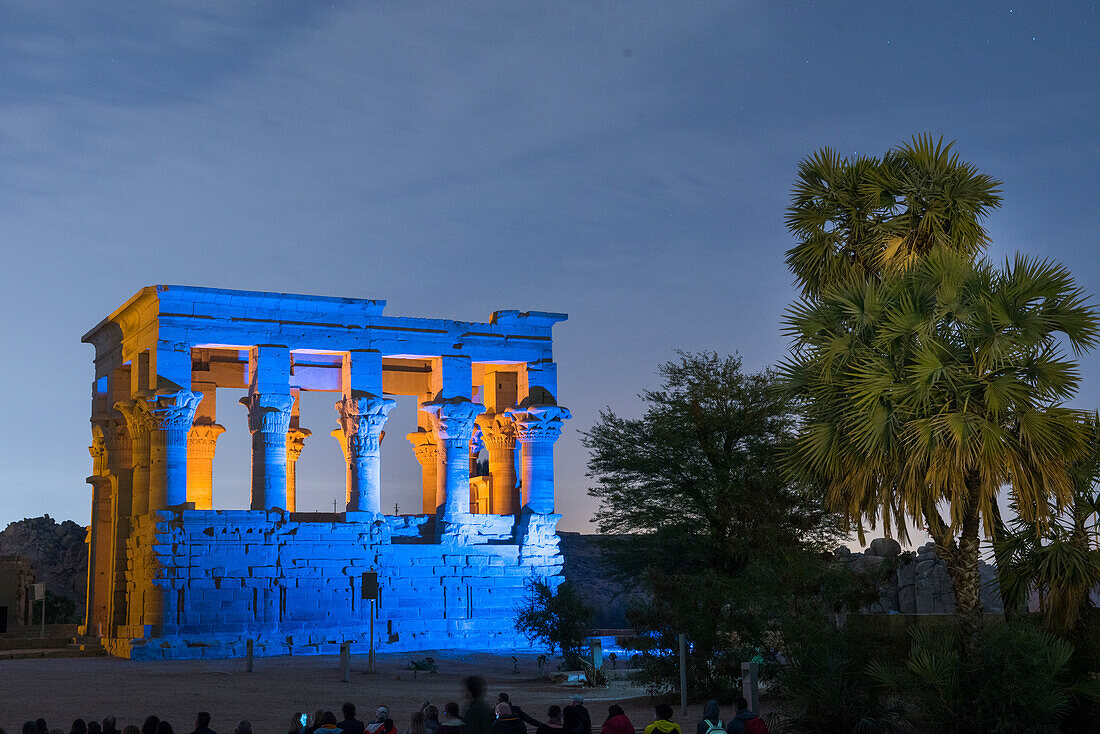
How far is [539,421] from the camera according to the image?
41156 millimetres

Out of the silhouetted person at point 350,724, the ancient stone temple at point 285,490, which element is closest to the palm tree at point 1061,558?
the silhouetted person at point 350,724

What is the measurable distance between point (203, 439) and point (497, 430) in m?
9.69

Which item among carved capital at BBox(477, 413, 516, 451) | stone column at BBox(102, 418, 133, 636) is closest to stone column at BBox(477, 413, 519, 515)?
carved capital at BBox(477, 413, 516, 451)

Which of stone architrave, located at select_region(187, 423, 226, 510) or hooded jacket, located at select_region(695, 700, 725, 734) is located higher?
stone architrave, located at select_region(187, 423, 226, 510)

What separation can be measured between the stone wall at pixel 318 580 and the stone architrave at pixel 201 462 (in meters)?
4.23

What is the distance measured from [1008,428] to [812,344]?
10.8 ft

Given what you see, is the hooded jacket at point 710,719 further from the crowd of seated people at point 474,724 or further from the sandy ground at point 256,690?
the sandy ground at point 256,690

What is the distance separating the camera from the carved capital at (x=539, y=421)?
4106 centimetres

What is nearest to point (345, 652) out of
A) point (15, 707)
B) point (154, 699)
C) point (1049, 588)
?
point (154, 699)

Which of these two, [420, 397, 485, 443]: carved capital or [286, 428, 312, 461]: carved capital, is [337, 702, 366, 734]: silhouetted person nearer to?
[420, 397, 485, 443]: carved capital

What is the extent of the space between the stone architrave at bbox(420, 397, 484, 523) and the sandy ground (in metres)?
5.33

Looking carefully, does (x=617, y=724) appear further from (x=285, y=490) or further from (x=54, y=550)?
(x=54, y=550)

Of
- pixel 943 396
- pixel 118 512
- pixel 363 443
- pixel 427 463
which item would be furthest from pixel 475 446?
pixel 943 396

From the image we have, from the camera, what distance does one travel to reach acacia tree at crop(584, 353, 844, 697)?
2244 cm
